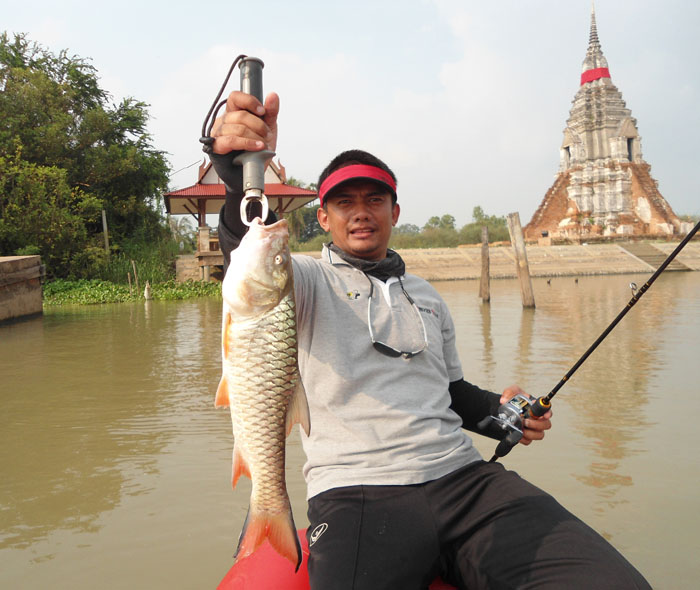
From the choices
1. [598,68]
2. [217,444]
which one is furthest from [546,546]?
[598,68]

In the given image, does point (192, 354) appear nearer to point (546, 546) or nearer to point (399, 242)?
point (546, 546)

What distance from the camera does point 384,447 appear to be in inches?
77.0

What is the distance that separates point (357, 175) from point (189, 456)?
300 cm

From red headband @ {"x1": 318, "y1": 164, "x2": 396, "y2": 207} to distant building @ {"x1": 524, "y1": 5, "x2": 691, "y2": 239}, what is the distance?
44430 millimetres

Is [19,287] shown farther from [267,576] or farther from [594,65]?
[594,65]

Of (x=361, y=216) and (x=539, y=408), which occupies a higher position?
(x=361, y=216)

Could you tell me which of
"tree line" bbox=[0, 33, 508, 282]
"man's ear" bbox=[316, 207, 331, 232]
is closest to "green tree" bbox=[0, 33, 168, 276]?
"tree line" bbox=[0, 33, 508, 282]

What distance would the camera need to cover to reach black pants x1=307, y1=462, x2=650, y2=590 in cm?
170

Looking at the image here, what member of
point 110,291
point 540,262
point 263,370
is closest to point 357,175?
point 263,370

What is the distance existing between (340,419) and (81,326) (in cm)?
1188

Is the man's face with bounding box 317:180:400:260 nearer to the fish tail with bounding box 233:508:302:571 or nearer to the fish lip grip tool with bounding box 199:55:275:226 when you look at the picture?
the fish lip grip tool with bounding box 199:55:275:226

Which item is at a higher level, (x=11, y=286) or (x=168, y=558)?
(x=11, y=286)

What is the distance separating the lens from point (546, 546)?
5.84 feet

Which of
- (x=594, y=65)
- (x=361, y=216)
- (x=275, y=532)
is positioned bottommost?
(x=275, y=532)
